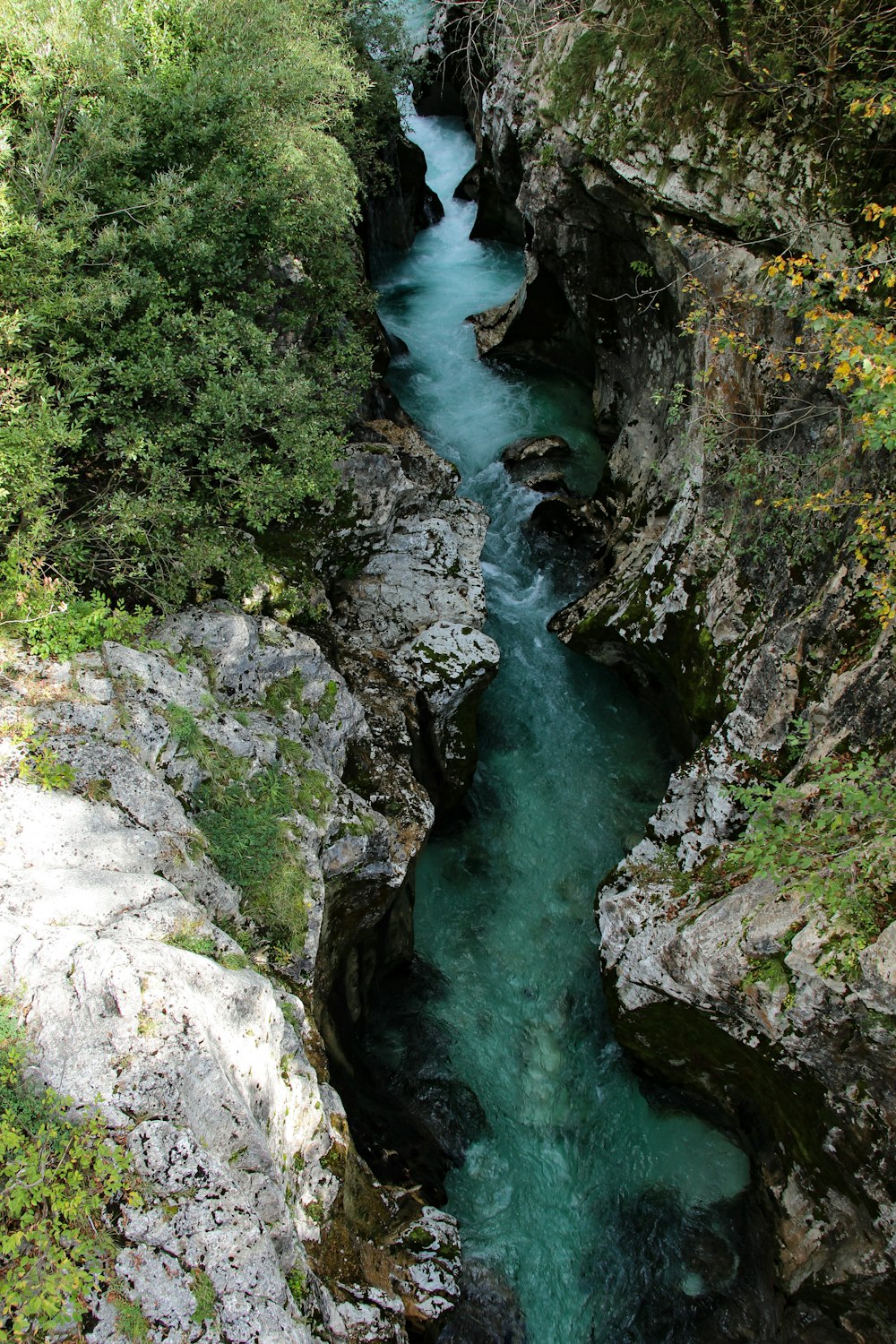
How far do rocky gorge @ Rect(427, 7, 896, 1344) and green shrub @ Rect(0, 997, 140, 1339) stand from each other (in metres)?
5.72

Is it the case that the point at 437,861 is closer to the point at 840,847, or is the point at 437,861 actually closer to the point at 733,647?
the point at 733,647

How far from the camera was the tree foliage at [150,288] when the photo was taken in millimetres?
7840

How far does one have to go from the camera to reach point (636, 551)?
44.7 ft

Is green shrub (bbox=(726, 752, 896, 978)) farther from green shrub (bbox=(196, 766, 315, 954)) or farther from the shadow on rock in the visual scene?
the shadow on rock

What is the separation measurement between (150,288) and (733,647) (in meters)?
8.35

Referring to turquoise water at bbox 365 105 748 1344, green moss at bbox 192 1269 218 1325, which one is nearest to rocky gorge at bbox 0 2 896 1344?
green moss at bbox 192 1269 218 1325

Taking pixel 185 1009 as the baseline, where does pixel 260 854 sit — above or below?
below

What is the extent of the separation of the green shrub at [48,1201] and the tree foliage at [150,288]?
14.3 ft

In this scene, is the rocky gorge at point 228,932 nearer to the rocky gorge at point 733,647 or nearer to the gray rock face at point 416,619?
the gray rock face at point 416,619

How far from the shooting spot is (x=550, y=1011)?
10.7 m

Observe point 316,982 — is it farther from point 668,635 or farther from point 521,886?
Answer: point 668,635

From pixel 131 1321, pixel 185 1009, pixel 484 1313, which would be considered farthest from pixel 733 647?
pixel 131 1321

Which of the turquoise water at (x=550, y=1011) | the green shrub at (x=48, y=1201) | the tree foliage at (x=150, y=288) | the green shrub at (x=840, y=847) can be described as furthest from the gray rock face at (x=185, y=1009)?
the green shrub at (x=840, y=847)

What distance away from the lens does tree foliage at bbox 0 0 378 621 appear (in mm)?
7840
